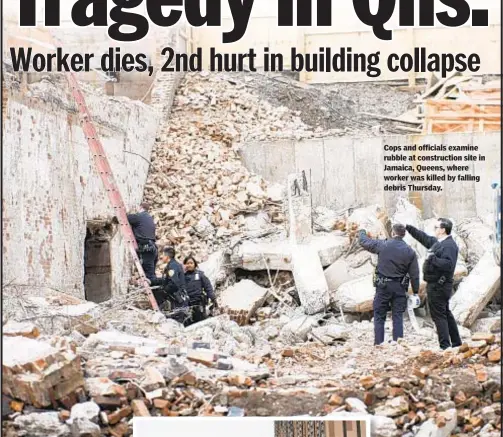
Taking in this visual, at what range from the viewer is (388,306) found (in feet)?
22.6

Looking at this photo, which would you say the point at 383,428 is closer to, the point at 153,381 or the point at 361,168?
the point at 153,381

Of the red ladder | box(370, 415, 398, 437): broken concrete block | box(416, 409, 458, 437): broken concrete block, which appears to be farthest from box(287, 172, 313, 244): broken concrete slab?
box(416, 409, 458, 437): broken concrete block

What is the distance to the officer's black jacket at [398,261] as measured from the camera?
22.5 feet

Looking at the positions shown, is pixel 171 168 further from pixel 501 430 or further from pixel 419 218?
pixel 501 430

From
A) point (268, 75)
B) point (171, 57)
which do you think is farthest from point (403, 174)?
point (171, 57)

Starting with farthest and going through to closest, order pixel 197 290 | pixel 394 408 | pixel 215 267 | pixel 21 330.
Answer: pixel 215 267, pixel 197 290, pixel 21 330, pixel 394 408

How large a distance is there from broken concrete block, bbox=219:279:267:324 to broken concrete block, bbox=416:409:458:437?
1.68 m

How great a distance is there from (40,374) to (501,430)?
317 centimetres

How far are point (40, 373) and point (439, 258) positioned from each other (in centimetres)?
303

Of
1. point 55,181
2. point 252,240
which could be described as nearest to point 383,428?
point 252,240

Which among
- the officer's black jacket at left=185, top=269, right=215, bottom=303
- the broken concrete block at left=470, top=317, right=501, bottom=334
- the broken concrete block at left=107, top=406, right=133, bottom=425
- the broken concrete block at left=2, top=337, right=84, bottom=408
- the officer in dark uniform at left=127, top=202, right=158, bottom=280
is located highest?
the officer in dark uniform at left=127, top=202, right=158, bottom=280

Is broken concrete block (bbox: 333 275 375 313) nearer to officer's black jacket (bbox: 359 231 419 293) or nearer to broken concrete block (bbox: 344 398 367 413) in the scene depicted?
officer's black jacket (bbox: 359 231 419 293)

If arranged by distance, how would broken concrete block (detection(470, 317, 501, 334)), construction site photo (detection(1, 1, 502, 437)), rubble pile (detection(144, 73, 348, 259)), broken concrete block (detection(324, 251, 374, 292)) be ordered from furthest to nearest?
rubble pile (detection(144, 73, 348, 259)) → broken concrete block (detection(324, 251, 374, 292)) → broken concrete block (detection(470, 317, 501, 334)) → construction site photo (detection(1, 1, 502, 437))

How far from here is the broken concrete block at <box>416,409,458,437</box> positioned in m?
6.12
